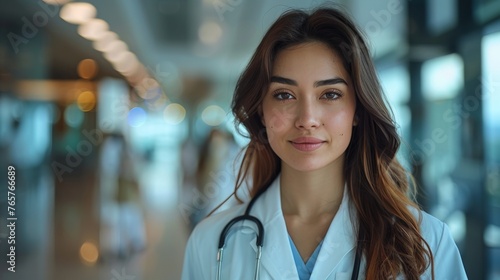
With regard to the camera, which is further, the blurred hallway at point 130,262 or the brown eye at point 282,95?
the blurred hallway at point 130,262

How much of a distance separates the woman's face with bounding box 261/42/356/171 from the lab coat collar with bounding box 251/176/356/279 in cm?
16

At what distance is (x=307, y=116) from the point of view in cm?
123

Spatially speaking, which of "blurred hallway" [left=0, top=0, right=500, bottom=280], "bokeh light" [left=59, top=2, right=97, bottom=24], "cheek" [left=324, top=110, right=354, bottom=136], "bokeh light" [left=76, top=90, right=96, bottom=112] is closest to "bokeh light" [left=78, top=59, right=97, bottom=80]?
"blurred hallway" [left=0, top=0, right=500, bottom=280]

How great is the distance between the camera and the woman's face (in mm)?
1245

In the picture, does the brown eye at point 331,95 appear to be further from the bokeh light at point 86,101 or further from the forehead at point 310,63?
the bokeh light at point 86,101

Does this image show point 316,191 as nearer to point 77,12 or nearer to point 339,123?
point 339,123

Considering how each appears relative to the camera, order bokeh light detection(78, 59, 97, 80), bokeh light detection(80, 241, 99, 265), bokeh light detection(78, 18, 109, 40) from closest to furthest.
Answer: bokeh light detection(80, 241, 99, 265) < bokeh light detection(78, 18, 109, 40) < bokeh light detection(78, 59, 97, 80)

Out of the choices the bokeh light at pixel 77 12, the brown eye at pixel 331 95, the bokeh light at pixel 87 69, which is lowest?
the brown eye at pixel 331 95

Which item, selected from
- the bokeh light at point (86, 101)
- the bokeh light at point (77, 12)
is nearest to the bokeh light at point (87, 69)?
the bokeh light at point (86, 101)

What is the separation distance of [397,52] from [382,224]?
3090mm

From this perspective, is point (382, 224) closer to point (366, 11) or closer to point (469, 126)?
point (469, 126)

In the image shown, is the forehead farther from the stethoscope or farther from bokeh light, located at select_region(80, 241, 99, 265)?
bokeh light, located at select_region(80, 241, 99, 265)

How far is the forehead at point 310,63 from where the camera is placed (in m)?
1.27

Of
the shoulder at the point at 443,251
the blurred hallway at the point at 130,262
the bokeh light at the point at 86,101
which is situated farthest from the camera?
the bokeh light at the point at 86,101
